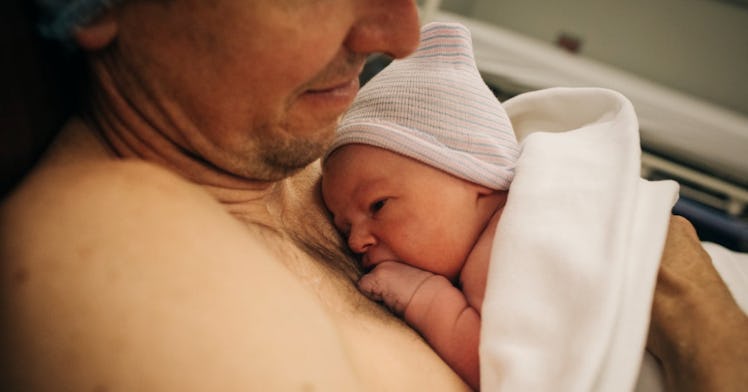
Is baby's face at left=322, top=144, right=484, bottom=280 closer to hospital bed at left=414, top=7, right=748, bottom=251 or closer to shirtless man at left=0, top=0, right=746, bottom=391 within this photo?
shirtless man at left=0, top=0, right=746, bottom=391

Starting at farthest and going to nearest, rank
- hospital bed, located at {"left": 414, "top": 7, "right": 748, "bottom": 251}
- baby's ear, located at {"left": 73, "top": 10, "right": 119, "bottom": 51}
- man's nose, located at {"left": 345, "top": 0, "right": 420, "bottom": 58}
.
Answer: hospital bed, located at {"left": 414, "top": 7, "right": 748, "bottom": 251}
man's nose, located at {"left": 345, "top": 0, "right": 420, "bottom": 58}
baby's ear, located at {"left": 73, "top": 10, "right": 119, "bottom": 51}

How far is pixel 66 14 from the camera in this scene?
517 mm

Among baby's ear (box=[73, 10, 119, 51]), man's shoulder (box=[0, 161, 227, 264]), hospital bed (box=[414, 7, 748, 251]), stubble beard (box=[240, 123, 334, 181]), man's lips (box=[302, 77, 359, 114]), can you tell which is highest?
baby's ear (box=[73, 10, 119, 51])

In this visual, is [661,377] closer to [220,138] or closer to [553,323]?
[553,323]

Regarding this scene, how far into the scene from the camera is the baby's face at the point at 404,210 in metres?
0.86

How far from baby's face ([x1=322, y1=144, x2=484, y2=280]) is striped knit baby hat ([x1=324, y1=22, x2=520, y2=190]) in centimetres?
3

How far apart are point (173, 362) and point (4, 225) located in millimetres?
256

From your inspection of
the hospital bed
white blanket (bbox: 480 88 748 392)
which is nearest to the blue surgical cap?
white blanket (bbox: 480 88 748 392)

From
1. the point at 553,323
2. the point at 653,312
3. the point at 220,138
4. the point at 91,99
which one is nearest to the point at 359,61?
the point at 220,138

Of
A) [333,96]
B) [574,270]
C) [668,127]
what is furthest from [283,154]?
[668,127]

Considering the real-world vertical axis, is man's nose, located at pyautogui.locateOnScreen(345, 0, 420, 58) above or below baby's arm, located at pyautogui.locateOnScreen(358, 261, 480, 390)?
above

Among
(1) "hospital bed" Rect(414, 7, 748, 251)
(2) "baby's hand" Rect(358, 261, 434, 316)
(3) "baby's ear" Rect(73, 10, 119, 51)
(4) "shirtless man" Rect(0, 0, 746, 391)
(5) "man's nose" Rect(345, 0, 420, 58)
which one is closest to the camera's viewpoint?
(4) "shirtless man" Rect(0, 0, 746, 391)

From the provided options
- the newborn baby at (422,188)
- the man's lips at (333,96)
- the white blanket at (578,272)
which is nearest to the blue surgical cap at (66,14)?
the man's lips at (333,96)

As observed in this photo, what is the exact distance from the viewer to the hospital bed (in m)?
2.36
